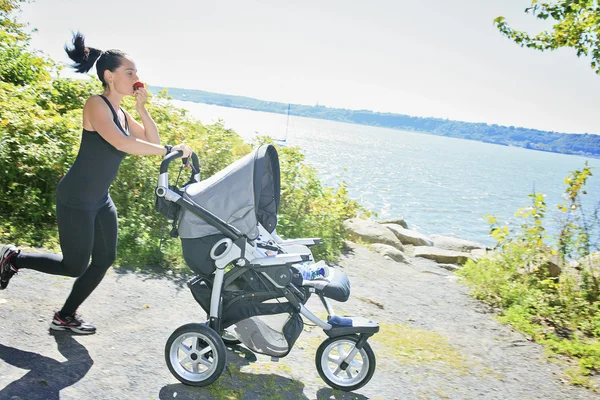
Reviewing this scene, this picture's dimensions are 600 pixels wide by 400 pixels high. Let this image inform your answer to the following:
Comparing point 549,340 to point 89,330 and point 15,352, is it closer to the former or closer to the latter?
point 89,330

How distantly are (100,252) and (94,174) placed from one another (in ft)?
2.07

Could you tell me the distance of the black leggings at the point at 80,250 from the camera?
11.4ft

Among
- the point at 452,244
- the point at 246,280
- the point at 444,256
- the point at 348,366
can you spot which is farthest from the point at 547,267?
the point at 452,244

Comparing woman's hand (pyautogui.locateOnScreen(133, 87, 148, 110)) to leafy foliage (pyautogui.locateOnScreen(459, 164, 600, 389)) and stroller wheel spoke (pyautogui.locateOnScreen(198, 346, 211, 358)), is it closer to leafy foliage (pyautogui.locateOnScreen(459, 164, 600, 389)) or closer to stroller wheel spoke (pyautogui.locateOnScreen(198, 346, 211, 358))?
stroller wheel spoke (pyautogui.locateOnScreen(198, 346, 211, 358))

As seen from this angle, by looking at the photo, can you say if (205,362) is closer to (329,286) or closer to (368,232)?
(329,286)

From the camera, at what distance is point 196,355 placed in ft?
11.5

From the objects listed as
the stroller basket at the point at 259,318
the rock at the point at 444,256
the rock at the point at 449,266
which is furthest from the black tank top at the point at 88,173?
the rock at the point at 444,256

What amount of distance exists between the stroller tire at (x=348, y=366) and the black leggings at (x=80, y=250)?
171 centimetres

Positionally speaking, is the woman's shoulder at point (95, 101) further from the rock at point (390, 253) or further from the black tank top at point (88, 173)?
the rock at point (390, 253)

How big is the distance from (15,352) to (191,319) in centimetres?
159

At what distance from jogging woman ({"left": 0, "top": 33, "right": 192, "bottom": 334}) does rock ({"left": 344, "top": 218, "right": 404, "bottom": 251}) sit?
7.39m

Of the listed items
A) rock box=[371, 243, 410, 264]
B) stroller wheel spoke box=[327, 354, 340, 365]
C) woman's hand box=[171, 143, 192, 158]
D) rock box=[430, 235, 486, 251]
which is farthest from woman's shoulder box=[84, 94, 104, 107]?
rock box=[430, 235, 486, 251]

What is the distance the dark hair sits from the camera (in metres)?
3.47

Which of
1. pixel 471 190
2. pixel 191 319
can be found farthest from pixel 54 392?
pixel 471 190
